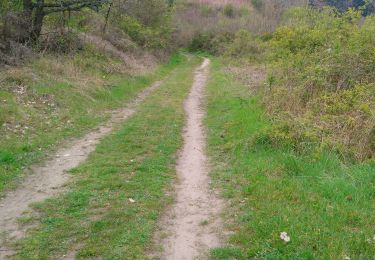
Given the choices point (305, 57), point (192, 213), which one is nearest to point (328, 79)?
point (305, 57)

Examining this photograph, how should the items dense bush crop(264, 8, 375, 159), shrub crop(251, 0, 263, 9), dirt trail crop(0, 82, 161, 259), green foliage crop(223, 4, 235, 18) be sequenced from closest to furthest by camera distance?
dirt trail crop(0, 82, 161, 259)
dense bush crop(264, 8, 375, 159)
green foliage crop(223, 4, 235, 18)
shrub crop(251, 0, 263, 9)

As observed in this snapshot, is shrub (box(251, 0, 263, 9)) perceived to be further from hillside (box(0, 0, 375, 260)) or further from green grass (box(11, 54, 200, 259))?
green grass (box(11, 54, 200, 259))

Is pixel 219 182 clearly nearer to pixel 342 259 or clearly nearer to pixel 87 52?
pixel 342 259

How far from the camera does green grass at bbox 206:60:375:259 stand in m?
5.16

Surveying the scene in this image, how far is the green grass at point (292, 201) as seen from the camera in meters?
5.16

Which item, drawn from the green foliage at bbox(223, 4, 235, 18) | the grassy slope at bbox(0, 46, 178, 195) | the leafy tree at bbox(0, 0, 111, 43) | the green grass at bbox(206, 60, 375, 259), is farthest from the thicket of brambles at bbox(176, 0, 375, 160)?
the green foliage at bbox(223, 4, 235, 18)

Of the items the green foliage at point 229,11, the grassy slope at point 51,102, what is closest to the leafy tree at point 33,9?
the grassy slope at point 51,102

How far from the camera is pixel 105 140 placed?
1061 centimetres

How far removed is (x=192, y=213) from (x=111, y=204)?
136cm

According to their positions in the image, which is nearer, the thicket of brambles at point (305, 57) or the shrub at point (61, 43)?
the thicket of brambles at point (305, 57)

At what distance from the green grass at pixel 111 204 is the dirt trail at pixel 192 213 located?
255 millimetres

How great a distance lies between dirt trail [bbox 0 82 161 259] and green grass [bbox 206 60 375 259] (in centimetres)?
294

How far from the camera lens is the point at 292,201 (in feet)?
21.4

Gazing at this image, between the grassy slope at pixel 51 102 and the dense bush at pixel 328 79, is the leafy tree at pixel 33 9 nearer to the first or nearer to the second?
the grassy slope at pixel 51 102
